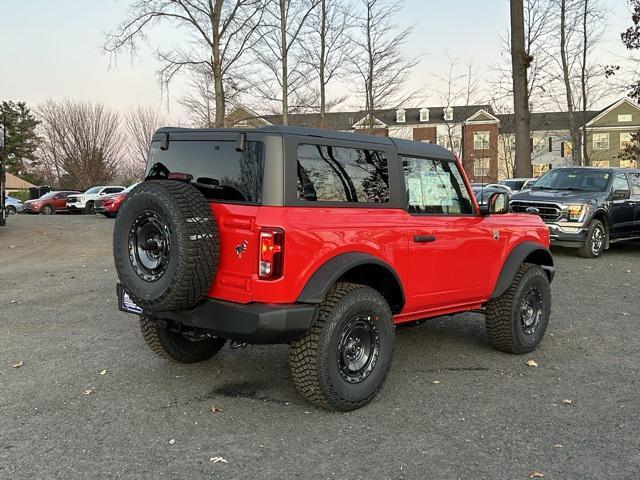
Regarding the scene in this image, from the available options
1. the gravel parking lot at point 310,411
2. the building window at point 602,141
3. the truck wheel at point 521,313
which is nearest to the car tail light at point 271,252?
the gravel parking lot at point 310,411

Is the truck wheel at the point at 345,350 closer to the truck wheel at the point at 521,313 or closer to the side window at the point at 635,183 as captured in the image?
the truck wheel at the point at 521,313

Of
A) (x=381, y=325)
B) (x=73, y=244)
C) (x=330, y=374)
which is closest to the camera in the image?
(x=330, y=374)

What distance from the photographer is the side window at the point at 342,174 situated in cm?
377

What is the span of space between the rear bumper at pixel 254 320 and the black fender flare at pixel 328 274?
69 mm

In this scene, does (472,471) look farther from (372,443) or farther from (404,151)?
(404,151)

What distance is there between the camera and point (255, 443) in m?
3.40

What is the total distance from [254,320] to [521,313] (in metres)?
2.90

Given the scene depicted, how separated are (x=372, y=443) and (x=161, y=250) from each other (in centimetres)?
176

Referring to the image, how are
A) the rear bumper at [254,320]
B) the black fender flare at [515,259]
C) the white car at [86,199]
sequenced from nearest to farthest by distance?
1. the rear bumper at [254,320]
2. the black fender flare at [515,259]
3. the white car at [86,199]

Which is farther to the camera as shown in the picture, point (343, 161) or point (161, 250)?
point (343, 161)

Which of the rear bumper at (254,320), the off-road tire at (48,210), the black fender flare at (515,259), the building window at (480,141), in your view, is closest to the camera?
the rear bumper at (254,320)

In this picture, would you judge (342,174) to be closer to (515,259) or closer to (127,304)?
(127,304)

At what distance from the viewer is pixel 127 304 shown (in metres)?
4.26

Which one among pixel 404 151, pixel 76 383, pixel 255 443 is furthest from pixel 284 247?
pixel 76 383
